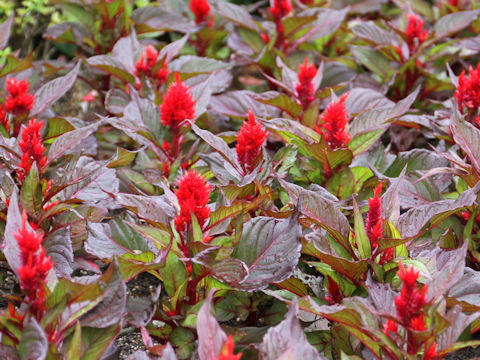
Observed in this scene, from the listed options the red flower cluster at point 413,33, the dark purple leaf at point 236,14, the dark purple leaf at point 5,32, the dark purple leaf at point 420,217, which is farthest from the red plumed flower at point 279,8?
the dark purple leaf at point 420,217

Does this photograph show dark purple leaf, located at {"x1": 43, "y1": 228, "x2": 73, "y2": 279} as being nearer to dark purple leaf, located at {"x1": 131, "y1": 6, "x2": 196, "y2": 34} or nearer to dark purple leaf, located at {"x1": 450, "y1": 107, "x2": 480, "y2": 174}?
dark purple leaf, located at {"x1": 450, "y1": 107, "x2": 480, "y2": 174}

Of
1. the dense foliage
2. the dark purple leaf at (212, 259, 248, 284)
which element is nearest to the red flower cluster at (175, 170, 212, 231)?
the dense foliage

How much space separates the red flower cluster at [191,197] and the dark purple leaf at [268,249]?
0.18 meters

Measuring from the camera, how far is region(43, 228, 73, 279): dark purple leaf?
181 centimetres

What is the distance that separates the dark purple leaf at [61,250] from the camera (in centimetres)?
181

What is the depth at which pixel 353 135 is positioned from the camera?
7.32 feet

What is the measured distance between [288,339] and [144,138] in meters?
1.15

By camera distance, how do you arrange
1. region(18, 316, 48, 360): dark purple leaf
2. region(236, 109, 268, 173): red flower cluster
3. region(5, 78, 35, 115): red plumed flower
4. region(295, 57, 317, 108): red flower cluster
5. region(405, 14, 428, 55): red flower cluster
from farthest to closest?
region(405, 14, 428, 55): red flower cluster
region(295, 57, 317, 108): red flower cluster
region(5, 78, 35, 115): red plumed flower
region(236, 109, 268, 173): red flower cluster
region(18, 316, 48, 360): dark purple leaf

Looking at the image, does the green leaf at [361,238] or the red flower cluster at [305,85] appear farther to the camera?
the red flower cluster at [305,85]

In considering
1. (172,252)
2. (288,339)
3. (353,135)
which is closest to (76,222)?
(172,252)

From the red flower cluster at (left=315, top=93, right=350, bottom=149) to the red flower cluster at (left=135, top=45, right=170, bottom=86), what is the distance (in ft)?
3.15

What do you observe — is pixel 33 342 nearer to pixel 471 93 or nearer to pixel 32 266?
pixel 32 266

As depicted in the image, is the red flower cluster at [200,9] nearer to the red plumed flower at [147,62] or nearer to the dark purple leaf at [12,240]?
the red plumed flower at [147,62]

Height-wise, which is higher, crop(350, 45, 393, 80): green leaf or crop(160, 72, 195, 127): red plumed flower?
crop(160, 72, 195, 127): red plumed flower
